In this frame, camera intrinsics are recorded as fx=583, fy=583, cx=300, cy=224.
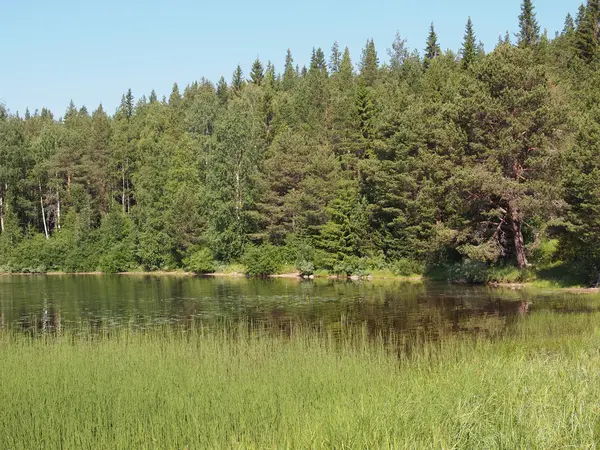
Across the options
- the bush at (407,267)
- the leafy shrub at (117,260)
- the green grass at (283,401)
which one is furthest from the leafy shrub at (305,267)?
the green grass at (283,401)

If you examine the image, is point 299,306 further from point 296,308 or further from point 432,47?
point 432,47

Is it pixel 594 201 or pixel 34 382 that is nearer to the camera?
pixel 34 382

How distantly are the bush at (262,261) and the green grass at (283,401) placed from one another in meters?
47.7

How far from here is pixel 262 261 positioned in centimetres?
6253

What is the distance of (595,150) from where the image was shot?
1336 inches

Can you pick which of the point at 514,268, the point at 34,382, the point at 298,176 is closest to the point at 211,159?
the point at 298,176

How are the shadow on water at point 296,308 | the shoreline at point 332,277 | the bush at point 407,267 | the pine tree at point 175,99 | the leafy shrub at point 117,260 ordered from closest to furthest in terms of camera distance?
1. the shadow on water at point 296,308
2. the shoreline at point 332,277
3. the bush at point 407,267
4. the leafy shrub at point 117,260
5. the pine tree at point 175,99

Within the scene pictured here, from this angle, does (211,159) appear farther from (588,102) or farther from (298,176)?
(588,102)

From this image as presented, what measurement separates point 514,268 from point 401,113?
20.2 m

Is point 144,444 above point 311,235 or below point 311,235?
below

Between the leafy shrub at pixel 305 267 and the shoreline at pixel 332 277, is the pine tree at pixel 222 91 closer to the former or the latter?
the shoreline at pixel 332 277

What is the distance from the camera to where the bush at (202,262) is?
67688 millimetres

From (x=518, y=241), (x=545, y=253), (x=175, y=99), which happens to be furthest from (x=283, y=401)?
(x=175, y=99)

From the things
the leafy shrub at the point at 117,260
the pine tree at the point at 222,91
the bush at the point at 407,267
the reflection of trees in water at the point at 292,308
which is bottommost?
the reflection of trees in water at the point at 292,308
